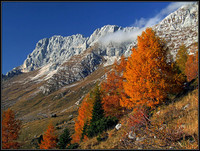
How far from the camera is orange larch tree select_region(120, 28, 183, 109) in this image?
11266mm

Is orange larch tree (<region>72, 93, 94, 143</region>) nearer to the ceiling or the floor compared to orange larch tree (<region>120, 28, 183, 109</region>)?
nearer to the floor

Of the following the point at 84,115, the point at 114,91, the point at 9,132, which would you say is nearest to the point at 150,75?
the point at 114,91

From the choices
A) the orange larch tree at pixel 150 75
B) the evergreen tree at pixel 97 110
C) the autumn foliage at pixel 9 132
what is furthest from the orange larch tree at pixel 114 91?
the autumn foliage at pixel 9 132

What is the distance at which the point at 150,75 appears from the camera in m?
11.2

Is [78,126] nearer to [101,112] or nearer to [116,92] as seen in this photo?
[101,112]

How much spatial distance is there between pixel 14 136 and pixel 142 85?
29.1 metres

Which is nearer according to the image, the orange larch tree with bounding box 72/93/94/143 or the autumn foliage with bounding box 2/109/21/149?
the autumn foliage with bounding box 2/109/21/149

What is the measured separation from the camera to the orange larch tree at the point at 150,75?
37.0 feet

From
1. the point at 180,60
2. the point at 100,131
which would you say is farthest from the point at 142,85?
the point at 180,60

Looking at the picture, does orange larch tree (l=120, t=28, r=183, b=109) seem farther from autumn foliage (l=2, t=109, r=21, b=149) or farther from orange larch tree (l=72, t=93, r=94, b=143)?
autumn foliage (l=2, t=109, r=21, b=149)

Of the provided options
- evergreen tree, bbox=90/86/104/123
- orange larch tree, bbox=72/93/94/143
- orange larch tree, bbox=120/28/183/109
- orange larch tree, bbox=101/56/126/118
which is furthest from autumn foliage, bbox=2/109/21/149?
orange larch tree, bbox=120/28/183/109

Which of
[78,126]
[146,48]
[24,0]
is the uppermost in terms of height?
[24,0]

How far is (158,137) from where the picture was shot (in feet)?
16.3

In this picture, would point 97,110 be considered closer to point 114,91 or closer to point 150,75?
point 114,91
